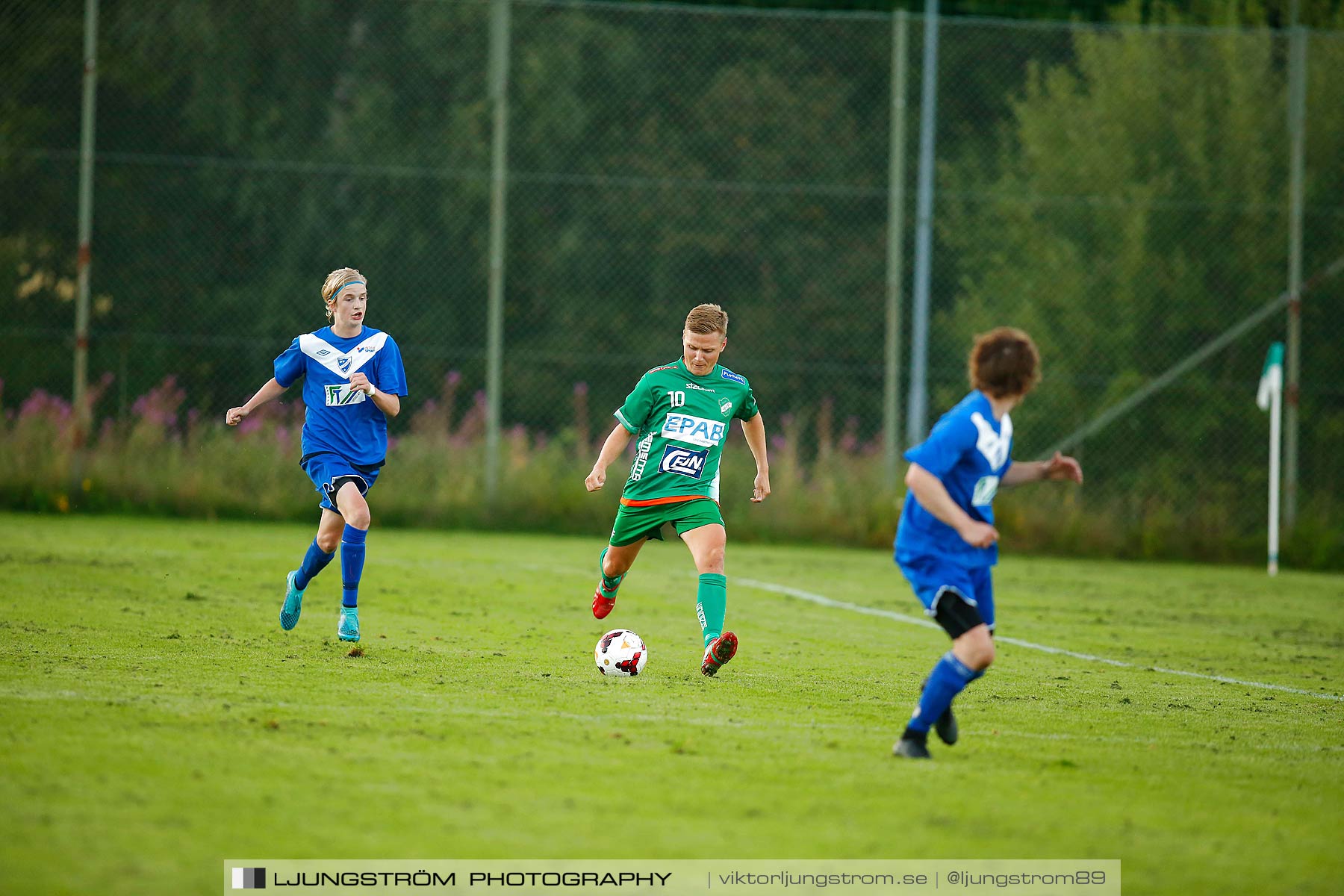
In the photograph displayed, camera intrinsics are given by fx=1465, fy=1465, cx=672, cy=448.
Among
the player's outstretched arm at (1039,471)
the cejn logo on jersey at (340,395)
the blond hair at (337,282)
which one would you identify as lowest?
the player's outstretched arm at (1039,471)

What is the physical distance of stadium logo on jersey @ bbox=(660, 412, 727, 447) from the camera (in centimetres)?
712

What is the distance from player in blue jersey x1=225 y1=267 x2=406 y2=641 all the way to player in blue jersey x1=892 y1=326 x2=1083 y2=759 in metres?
3.29

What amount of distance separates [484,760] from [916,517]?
1724 mm

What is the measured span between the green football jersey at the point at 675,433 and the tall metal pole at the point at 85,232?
9668 mm

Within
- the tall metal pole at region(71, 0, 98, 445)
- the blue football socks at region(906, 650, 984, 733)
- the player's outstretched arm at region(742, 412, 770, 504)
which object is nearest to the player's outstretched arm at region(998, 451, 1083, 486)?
the blue football socks at region(906, 650, 984, 733)

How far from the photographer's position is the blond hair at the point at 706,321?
7.01 meters

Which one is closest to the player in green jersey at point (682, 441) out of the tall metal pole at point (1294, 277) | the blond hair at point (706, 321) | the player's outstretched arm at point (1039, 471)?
the blond hair at point (706, 321)

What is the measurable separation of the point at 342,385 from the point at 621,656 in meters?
2.21

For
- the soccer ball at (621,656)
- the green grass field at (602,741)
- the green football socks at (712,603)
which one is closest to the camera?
the green grass field at (602,741)

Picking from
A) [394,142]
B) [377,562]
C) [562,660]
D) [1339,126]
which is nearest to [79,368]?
[377,562]

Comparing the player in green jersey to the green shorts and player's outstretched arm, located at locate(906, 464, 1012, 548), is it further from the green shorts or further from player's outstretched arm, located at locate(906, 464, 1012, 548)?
player's outstretched arm, located at locate(906, 464, 1012, 548)

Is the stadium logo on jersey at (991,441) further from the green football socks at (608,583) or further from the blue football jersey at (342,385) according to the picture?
the blue football jersey at (342,385)

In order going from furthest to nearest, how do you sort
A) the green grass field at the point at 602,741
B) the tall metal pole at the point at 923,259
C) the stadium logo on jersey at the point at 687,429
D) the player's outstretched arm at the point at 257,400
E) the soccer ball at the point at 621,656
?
the tall metal pole at the point at 923,259 < the player's outstretched arm at the point at 257,400 < the stadium logo on jersey at the point at 687,429 < the soccer ball at the point at 621,656 < the green grass field at the point at 602,741

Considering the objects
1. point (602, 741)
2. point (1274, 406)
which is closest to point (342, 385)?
point (602, 741)
